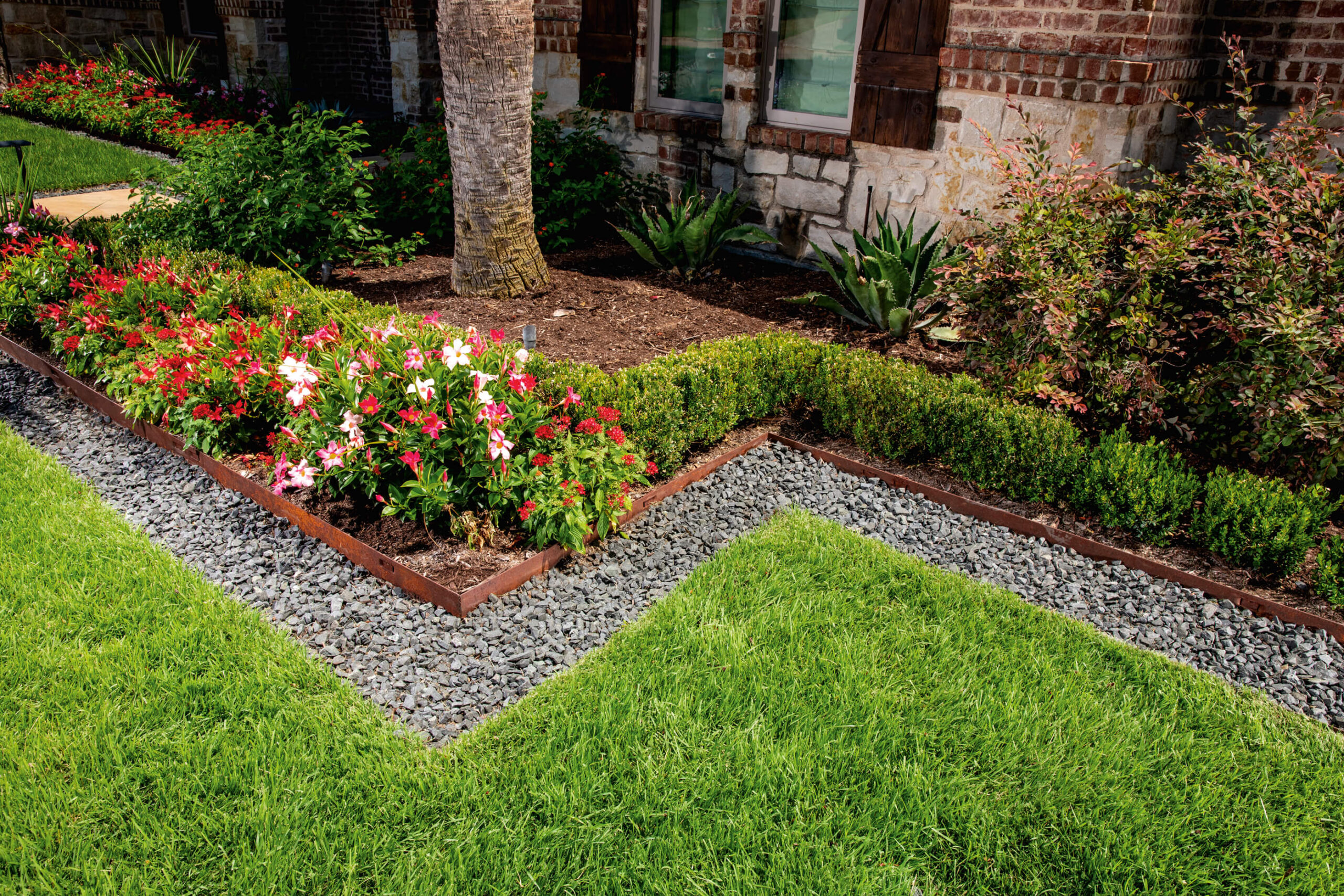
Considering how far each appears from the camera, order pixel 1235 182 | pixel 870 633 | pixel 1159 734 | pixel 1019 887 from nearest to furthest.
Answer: pixel 1019 887, pixel 1159 734, pixel 870 633, pixel 1235 182

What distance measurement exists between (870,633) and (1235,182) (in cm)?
275

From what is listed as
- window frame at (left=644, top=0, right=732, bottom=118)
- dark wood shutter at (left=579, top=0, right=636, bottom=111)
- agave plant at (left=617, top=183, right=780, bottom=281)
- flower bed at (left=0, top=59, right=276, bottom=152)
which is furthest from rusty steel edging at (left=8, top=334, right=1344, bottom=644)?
flower bed at (left=0, top=59, right=276, bottom=152)

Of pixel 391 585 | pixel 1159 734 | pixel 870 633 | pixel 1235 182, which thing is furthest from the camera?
pixel 1235 182

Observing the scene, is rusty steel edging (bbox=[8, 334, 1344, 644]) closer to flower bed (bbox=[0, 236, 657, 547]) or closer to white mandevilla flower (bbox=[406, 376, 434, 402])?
flower bed (bbox=[0, 236, 657, 547])

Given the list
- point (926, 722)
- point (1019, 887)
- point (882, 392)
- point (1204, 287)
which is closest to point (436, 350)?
point (882, 392)

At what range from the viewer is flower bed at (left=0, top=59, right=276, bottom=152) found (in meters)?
10.8

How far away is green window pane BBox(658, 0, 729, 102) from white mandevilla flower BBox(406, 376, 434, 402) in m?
4.88

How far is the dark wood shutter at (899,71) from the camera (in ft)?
19.1

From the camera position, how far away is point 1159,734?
2746 mm

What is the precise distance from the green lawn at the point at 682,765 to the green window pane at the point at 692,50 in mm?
5424

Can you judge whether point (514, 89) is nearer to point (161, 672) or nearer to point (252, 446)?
point (252, 446)

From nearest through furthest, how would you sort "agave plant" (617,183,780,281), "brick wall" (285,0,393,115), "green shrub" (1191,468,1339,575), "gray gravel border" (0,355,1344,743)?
"gray gravel border" (0,355,1344,743) < "green shrub" (1191,468,1339,575) < "agave plant" (617,183,780,281) < "brick wall" (285,0,393,115)

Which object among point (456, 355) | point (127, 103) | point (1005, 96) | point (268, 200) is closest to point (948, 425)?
point (456, 355)

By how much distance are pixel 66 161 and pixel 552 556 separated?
9319 millimetres
